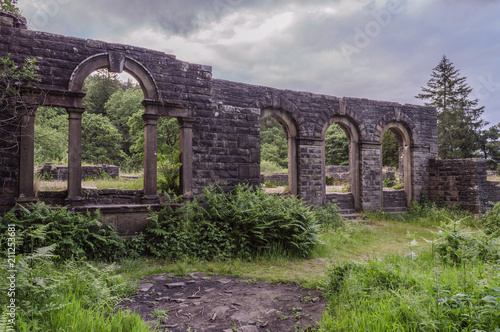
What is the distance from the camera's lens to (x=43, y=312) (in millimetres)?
2670

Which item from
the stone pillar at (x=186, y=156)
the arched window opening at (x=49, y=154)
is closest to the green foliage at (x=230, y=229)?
the stone pillar at (x=186, y=156)

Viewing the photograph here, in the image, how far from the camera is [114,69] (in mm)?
6465

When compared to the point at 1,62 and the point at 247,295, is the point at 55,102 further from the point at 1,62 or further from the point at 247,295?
the point at 247,295

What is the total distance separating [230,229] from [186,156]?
193 centimetres

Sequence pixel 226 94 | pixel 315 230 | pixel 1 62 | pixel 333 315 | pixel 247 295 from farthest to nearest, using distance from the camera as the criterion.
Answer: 1. pixel 226 94
2. pixel 315 230
3. pixel 1 62
4. pixel 247 295
5. pixel 333 315

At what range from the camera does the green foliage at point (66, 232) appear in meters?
5.08

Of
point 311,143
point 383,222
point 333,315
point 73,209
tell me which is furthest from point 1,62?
point 383,222

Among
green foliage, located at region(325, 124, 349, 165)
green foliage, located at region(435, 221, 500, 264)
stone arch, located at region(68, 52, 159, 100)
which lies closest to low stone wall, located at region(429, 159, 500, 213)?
green foliage, located at region(435, 221, 500, 264)

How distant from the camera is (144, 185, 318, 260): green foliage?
19.8ft

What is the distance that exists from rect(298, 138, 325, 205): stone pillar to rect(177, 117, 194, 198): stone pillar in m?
4.79

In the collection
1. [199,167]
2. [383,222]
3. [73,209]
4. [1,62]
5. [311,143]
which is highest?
[1,62]

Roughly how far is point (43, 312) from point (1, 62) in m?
4.92

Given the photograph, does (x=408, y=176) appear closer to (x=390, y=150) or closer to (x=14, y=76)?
(x=390, y=150)

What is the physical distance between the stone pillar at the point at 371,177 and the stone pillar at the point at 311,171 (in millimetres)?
2125
